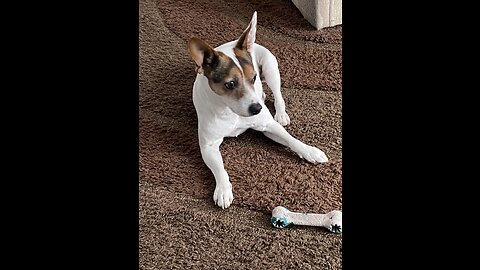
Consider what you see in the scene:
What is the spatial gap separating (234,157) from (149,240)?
0.43 m

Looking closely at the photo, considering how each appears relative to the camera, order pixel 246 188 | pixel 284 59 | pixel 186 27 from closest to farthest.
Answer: pixel 246 188 < pixel 284 59 < pixel 186 27

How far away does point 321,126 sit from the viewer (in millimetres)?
2066

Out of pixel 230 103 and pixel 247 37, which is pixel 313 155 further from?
pixel 247 37

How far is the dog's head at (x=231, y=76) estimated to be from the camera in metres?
1.75

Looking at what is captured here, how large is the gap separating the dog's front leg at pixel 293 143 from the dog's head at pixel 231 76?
0.19 metres

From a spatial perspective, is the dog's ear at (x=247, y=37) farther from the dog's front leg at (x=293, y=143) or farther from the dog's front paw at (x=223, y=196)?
the dog's front paw at (x=223, y=196)

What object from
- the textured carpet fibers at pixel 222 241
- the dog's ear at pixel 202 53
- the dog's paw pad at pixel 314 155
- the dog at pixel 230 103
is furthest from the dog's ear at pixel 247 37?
the textured carpet fibers at pixel 222 241

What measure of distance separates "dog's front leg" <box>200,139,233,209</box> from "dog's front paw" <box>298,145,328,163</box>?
0.85 feet

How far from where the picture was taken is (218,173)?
184 centimetres

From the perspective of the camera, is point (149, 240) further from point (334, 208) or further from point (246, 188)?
point (334, 208)

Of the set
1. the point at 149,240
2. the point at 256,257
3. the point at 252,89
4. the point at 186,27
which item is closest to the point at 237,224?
the point at 256,257

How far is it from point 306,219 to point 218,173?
323 mm

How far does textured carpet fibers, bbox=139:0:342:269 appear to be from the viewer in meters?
1.63

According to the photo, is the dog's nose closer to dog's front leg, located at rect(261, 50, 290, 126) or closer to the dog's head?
the dog's head
